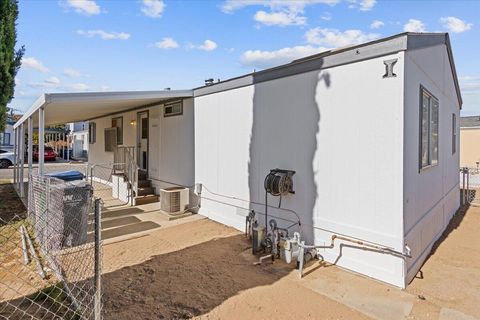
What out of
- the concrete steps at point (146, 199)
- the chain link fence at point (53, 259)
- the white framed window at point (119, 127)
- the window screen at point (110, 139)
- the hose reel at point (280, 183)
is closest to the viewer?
the chain link fence at point (53, 259)

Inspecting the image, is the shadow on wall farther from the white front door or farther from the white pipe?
the white front door

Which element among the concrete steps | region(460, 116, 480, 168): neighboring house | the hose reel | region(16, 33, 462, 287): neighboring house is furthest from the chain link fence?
region(460, 116, 480, 168): neighboring house

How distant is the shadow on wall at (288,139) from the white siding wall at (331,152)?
Answer: 0.02 meters

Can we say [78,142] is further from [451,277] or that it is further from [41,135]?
[451,277]

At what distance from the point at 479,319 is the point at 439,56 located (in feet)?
15.6

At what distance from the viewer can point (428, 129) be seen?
5.02 meters

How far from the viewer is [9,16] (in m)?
6.75

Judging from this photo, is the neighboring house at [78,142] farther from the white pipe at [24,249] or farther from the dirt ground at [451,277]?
the dirt ground at [451,277]

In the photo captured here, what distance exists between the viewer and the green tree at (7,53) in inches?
260

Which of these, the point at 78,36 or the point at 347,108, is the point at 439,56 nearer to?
the point at 347,108

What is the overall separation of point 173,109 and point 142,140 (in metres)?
2.16

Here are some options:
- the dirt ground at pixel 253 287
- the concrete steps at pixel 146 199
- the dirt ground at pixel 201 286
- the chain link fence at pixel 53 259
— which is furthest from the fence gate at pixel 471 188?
the chain link fence at pixel 53 259

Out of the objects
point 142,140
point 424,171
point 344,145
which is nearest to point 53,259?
point 344,145

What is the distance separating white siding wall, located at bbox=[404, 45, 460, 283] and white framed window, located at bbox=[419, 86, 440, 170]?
157mm
